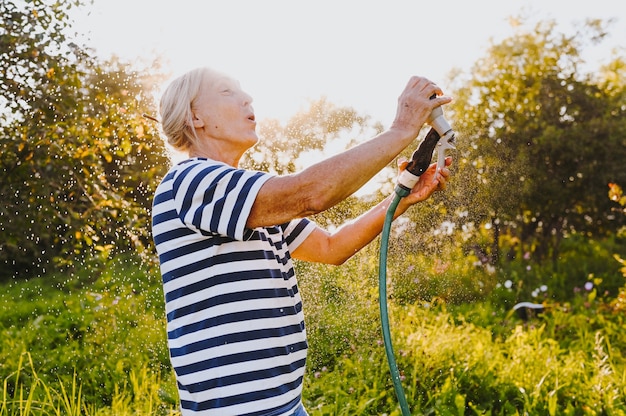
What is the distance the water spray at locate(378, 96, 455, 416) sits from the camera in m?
1.61

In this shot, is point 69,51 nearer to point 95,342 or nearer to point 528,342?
point 95,342

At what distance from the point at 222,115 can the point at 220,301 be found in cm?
46

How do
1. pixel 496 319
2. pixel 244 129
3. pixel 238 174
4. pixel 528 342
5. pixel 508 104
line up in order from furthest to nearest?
pixel 508 104 → pixel 496 319 → pixel 528 342 → pixel 244 129 → pixel 238 174

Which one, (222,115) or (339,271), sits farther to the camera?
(339,271)

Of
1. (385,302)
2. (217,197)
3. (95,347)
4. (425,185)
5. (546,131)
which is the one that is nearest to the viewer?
(217,197)

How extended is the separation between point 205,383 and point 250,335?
135 mm

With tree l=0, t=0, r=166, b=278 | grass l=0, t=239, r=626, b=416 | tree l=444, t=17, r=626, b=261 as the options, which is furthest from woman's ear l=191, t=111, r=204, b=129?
tree l=444, t=17, r=626, b=261

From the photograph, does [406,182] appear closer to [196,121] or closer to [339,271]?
[196,121]

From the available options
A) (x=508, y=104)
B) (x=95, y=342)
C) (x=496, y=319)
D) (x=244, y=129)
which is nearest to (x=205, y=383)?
(x=244, y=129)

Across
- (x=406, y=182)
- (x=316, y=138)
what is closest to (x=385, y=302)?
(x=406, y=182)

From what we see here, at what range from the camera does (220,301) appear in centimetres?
145

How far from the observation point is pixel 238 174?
140 cm

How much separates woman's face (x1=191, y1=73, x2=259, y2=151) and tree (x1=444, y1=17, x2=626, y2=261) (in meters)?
4.15

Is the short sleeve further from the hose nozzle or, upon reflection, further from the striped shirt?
Answer: the hose nozzle
